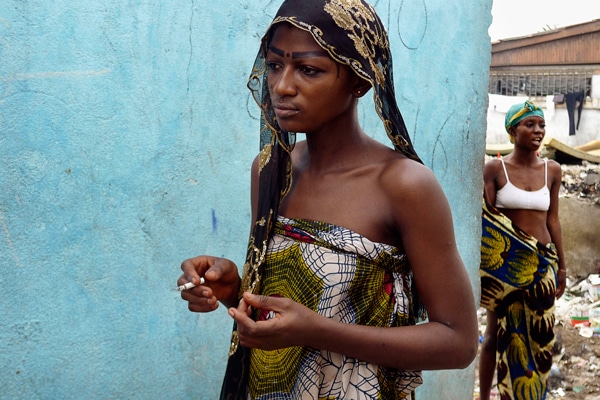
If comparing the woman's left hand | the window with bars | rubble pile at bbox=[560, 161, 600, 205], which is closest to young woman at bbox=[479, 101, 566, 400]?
the woman's left hand

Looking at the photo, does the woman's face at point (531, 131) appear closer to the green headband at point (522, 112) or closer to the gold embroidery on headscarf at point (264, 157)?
the green headband at point (522, 112)

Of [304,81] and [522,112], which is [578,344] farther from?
[304,81]

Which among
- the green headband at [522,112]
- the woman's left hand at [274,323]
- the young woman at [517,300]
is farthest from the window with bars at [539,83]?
the woman's left hand at [274,323]

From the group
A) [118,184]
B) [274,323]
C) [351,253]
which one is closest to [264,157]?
[351,253]

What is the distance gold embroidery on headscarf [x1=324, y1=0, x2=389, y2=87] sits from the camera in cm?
157

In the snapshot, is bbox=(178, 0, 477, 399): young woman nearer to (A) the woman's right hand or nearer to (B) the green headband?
(A) the woman's right hand

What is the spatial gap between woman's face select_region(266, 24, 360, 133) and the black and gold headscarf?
3 centimetres

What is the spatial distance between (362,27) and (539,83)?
17.2m

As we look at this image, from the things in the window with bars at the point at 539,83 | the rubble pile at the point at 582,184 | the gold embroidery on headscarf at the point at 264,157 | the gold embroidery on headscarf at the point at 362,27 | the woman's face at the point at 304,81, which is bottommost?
the rubble pile at the point at 582,184

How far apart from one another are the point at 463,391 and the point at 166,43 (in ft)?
8.27

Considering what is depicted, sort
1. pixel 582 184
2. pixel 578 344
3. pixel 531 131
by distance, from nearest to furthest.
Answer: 1. pixel 531 131
2. pixel 578 344
3. pixel 582 184

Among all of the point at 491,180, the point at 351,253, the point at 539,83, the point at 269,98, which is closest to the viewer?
the point at 351,253

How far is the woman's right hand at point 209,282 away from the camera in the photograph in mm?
1663

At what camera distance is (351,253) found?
5.05 ft
